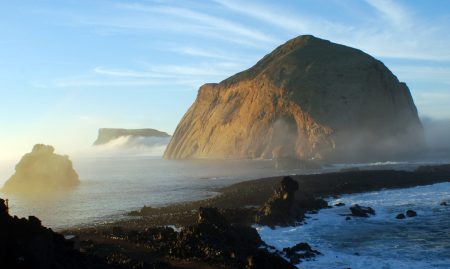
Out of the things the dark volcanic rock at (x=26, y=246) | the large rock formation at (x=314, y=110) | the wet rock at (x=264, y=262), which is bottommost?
the wet rock at (x=264, y=262)

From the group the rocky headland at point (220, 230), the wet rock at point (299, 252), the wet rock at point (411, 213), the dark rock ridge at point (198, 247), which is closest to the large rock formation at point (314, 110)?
the rocky headland at point (220, 230)

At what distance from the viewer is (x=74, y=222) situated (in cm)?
4444

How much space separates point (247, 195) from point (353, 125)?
66533 millimetres

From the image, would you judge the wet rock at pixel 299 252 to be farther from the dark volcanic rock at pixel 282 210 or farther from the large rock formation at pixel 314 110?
the large rock formation at pixel 314 110

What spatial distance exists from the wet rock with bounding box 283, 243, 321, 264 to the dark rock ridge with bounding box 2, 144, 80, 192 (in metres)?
60.4

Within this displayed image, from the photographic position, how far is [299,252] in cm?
2745

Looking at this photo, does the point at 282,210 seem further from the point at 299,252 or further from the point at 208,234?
the point at 208,234

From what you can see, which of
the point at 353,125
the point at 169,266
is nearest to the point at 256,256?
the point at 169,266

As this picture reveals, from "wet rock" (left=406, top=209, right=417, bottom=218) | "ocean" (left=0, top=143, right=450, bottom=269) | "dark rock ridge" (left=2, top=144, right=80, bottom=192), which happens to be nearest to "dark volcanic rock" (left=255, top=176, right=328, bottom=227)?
"ocean" (left=0, top=143, right=450, bottom=269)

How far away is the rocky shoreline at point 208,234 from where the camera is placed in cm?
2408

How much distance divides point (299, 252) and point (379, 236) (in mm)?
7303

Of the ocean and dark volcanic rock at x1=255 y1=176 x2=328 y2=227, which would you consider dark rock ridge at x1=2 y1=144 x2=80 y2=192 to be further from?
dark volcanic rock at x1=255 y1=176 x2=328 y2=227

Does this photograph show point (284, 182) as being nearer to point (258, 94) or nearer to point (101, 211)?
point (101, 211)

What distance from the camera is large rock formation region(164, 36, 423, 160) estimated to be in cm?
11250
